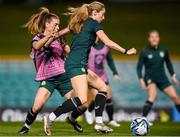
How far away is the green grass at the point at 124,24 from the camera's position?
33.5 metres

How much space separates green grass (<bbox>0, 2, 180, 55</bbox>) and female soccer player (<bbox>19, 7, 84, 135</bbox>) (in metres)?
16.1

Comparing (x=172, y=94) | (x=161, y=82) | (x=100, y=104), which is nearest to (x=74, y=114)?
(x=100, y=104)

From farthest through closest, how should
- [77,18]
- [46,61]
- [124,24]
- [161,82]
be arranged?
1. [124,24]
2. [161,82]
3. [46,61]
4. [77,18]

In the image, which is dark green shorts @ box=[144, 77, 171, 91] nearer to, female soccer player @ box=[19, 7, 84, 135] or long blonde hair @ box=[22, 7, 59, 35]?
female soccer player @ box=[19, 7, 84, 135]

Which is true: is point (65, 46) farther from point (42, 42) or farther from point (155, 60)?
point (155, 60)

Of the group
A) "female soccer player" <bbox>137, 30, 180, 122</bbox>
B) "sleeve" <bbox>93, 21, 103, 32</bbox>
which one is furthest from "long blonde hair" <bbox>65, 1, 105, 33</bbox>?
"female soccer player" <bbox>137, 30, 180, 122</bbox>

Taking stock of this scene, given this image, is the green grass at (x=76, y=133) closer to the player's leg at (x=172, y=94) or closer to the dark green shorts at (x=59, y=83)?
the dark green shorts at (x=59, y=83)

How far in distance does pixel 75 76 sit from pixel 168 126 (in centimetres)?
404

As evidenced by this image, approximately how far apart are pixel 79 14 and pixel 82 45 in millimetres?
544

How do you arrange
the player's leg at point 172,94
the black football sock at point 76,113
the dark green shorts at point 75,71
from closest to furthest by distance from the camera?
the dark green shorts at point 75,71
the black football sock at point 76,113
the player's leg at point 172,94

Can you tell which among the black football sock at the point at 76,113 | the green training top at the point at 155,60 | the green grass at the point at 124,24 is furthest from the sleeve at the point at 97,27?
the green grass at the point at 124,24

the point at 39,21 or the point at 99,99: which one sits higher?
the point at 39,21

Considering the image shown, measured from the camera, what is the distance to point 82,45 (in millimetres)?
14625

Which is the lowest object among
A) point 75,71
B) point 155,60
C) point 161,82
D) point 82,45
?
point 161,82
